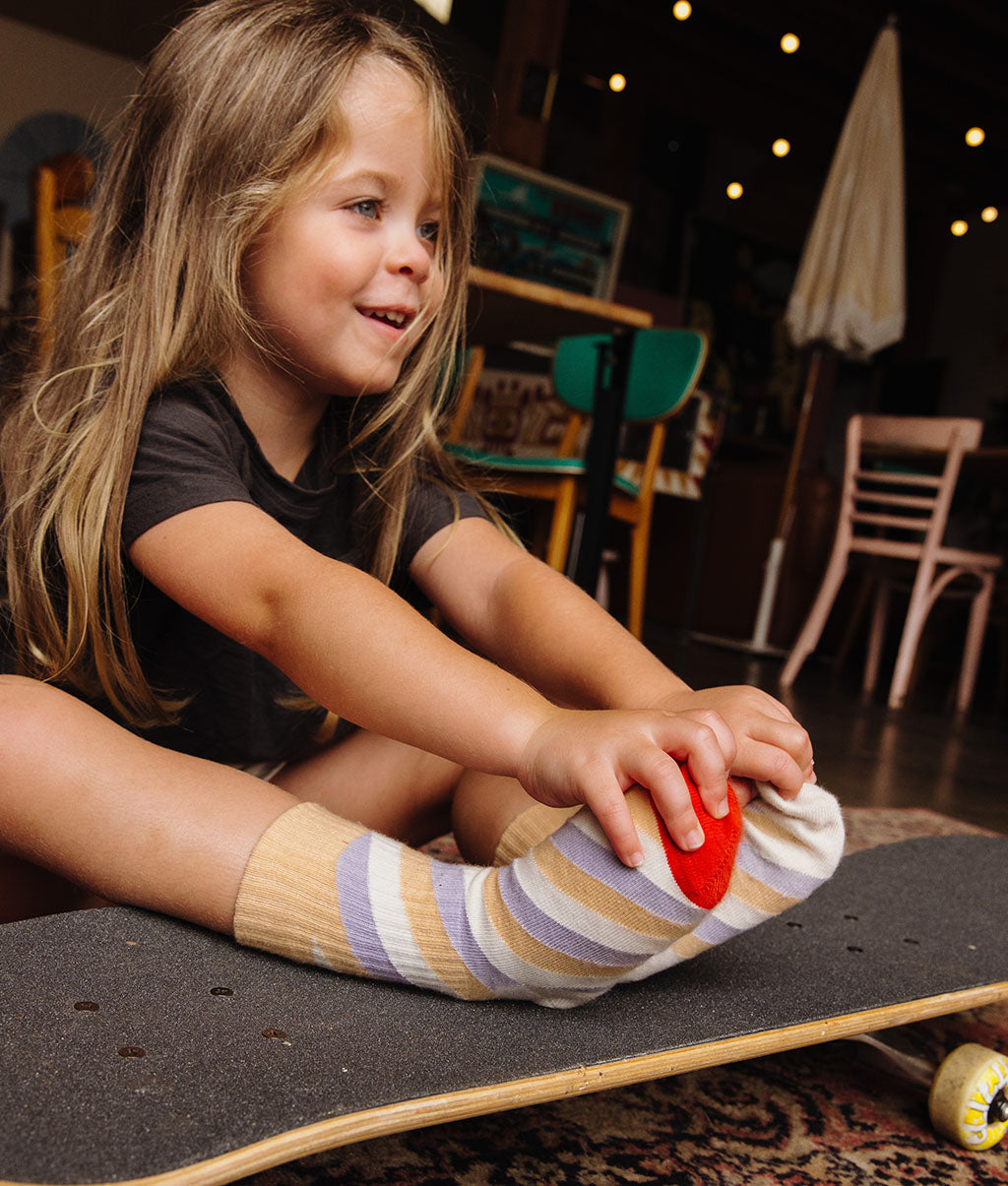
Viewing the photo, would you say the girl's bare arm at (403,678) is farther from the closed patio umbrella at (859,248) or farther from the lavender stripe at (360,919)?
the closed patio umbrella at (859,248)

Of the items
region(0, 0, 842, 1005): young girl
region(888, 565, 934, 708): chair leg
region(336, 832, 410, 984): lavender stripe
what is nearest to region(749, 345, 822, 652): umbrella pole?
region(888, 565, 934, 708): chair leg

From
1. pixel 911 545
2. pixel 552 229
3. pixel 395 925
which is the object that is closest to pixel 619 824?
pixel 395 925

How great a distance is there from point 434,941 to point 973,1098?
1.10 ft

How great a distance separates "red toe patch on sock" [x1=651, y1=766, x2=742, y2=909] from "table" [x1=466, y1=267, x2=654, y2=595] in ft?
4.40

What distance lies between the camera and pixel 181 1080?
416 mm

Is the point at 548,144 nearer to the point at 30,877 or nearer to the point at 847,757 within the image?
the point at 847,757

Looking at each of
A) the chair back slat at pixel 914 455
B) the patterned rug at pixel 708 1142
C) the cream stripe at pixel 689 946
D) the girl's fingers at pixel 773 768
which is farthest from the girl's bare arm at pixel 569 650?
the chair back slat at pixel 914 455

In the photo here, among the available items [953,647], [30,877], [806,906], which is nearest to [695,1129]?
[806,906]

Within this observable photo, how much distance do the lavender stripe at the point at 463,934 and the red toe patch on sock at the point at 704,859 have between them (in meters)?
0.10

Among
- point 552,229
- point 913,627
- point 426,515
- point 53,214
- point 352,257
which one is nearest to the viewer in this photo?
point 352,257

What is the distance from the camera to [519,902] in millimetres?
513

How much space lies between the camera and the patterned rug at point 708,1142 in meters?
0.53

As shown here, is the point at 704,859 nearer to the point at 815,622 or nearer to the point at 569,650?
the point at 569,650

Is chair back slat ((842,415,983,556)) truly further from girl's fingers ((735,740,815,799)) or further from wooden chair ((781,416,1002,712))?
girl's fingers ((735,740,815,799))
